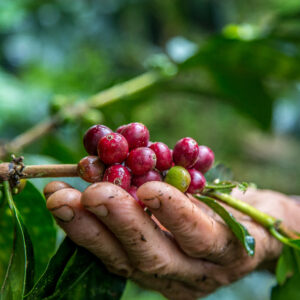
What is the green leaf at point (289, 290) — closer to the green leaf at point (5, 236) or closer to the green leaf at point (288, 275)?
the green leaf at point (288, 275)

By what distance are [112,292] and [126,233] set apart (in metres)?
0.22

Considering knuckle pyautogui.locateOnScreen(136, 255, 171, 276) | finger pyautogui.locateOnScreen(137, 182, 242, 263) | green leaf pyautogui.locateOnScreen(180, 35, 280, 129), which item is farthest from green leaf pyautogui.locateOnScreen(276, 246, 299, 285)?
green leaf pyautogui.locateOnScreen(180, 35, 280, 129)

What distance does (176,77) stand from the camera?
5.32ft

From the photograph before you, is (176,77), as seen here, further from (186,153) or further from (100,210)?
(100,210)

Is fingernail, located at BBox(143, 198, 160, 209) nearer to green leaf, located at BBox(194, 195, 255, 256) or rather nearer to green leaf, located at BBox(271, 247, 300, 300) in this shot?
green leaf, located at BBox(194, 195, 255, 256)

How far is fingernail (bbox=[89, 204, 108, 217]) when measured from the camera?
63 centimetres

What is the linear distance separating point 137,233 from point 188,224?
10 centimetres

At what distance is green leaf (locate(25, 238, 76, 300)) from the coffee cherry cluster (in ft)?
0.53

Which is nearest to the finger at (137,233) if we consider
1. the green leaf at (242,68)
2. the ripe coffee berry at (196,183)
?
the ripe coffee berry at (196,183)

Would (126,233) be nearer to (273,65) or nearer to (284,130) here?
(273,65)

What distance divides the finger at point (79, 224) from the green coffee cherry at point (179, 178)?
0.16 metres

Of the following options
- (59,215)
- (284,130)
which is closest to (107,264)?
(59,215)

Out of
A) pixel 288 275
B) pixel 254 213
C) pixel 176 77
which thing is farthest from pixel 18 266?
pixel 176 77

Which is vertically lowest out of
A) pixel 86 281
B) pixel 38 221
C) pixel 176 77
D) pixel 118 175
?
pixel 86 281
